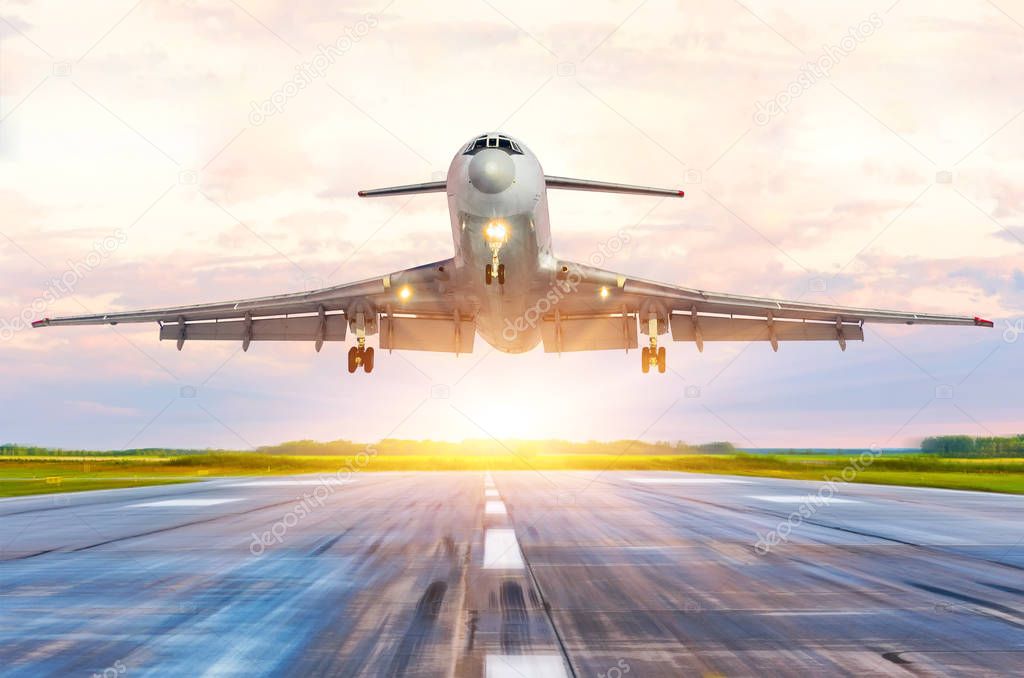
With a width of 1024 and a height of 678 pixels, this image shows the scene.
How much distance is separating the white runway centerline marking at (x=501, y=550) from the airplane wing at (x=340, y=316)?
41.3ft

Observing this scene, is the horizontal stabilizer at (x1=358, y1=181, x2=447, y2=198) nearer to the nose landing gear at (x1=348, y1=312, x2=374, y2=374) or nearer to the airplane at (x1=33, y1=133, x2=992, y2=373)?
the airplane at (x1=33, y1=133, x2=992, y2=373)

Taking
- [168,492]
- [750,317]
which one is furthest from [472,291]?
[168,492]

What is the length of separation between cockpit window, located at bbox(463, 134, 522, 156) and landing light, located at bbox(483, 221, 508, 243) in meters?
1.97

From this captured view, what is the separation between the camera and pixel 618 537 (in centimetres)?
1612

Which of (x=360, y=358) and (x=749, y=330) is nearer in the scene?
(x=360, y=358)

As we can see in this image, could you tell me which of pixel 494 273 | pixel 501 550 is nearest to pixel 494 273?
pixel 494 273

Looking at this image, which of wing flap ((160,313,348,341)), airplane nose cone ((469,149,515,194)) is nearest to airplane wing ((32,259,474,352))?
wing flap ((160,313,348,341))

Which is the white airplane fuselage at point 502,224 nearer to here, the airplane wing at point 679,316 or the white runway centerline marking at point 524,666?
the airplane wing at point 679,316

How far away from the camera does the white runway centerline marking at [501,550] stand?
12.4 metres

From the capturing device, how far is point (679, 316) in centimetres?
3491

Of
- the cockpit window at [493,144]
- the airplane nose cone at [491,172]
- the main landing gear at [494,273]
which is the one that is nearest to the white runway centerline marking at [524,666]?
the airplane nose cone at [491,172]

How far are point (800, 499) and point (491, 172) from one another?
16.5 m

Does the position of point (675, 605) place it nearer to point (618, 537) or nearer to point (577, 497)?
point (618, 537)

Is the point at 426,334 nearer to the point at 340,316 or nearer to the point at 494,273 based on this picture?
the point at 340,316
